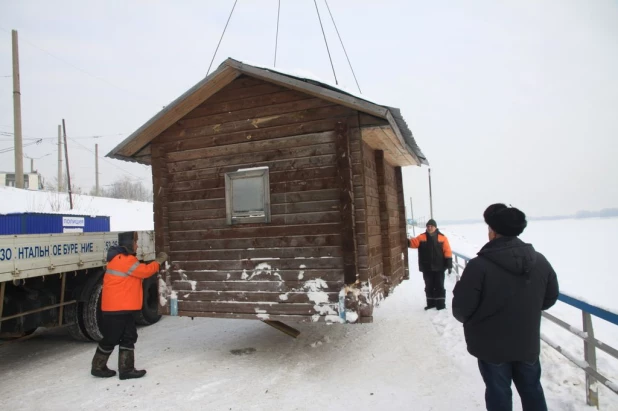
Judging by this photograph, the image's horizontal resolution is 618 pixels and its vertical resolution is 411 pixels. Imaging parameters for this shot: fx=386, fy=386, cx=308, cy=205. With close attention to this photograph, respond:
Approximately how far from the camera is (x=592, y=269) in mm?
22250

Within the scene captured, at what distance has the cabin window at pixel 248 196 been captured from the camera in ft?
18.0

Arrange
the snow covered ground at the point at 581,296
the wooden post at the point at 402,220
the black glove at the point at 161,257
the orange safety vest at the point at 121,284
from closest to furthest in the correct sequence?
the snow covered ground at the point at 581,296
the orange safety vest at the point at 121,284
the black glove at the point at 161,257
the wooden post at the point at 402,220

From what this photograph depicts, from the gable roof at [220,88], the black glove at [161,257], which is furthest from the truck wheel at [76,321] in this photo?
the gable roof at [220,88]

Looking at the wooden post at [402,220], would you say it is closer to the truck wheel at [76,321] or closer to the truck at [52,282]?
the truck at [52,282]

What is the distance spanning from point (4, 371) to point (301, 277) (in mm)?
4392

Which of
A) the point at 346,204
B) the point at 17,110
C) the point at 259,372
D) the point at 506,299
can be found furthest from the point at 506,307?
the point at 17,110

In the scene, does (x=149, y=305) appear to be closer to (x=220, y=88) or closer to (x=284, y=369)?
(x=284, y=369)

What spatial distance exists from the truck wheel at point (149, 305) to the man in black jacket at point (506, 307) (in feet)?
21.0

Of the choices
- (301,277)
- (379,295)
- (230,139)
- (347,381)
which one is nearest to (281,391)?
(347,381)

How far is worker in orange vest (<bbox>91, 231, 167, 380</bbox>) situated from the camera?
4898 millimetres

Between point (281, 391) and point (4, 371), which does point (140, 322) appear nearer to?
point (4, 371)

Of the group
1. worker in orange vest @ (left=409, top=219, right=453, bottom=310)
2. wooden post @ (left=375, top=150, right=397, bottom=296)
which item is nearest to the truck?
wooden post @ (left=375, top=150, right=397, bottom=296)

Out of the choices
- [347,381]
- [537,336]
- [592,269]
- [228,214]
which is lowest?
[592,269]

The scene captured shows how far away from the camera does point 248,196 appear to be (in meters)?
5.63
